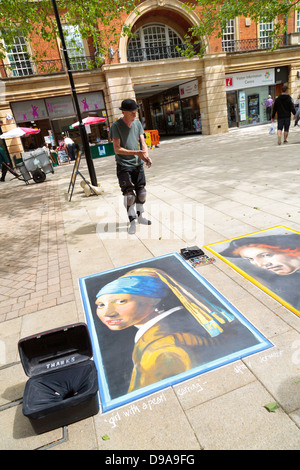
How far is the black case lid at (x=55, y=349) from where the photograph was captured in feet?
7.53

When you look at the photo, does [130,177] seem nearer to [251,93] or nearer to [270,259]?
[270,259]

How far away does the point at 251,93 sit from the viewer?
948 inches

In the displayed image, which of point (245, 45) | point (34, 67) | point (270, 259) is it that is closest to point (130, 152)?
point (270, 259)

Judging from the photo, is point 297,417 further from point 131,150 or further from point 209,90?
point 209,90

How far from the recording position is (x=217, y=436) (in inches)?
71.8

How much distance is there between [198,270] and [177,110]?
26.7m

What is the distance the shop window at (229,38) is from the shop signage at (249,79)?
1.99m

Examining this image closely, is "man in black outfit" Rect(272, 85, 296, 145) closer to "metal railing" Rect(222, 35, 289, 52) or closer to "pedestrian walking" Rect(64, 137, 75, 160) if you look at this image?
"pedestrian walking" Rect(64, 137, 75, 160)

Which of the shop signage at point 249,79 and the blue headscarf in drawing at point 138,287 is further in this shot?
the shop signage at point 249,79

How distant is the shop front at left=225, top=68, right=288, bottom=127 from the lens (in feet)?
76.3

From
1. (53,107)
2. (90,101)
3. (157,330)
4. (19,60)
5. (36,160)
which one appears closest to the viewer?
(157,330)

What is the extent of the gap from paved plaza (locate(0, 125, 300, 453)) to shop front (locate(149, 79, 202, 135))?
1689cm

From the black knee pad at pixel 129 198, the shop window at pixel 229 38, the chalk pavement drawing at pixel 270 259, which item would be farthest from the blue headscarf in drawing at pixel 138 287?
the shop window at pixel 229 38

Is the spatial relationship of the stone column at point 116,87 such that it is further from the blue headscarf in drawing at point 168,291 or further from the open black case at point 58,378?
the open black case at point 58,378
